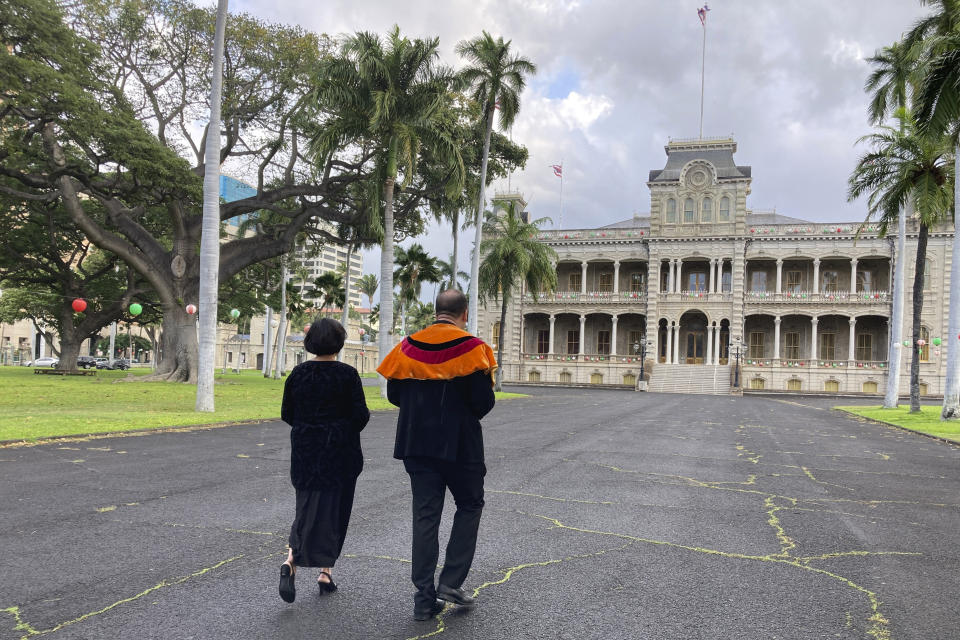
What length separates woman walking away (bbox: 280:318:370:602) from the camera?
4.34 metres

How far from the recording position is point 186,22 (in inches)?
1039

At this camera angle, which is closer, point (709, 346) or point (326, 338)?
point (326, 338)

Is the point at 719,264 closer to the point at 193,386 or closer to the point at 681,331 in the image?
the point at 681,331

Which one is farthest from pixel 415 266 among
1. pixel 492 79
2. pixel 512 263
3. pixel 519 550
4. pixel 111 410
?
pixel 519 550

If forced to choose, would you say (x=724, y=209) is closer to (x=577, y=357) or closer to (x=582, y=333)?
(x=582, y=333)

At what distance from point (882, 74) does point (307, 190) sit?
23431 millimetres

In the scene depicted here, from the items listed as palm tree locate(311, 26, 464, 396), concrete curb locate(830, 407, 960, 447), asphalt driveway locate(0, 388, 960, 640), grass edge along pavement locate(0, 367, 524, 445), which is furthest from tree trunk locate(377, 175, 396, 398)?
concrete curb locate(830, 407, 960, 447)

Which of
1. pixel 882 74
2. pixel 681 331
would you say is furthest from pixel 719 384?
pixel 882 74

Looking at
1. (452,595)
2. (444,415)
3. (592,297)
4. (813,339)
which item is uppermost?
(592,297)

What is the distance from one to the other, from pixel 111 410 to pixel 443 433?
14.5 m

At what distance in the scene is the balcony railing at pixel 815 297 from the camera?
162 feet

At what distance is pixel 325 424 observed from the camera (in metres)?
4.44

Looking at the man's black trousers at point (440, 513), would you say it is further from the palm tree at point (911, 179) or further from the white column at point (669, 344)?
the white column at point (669, 344)

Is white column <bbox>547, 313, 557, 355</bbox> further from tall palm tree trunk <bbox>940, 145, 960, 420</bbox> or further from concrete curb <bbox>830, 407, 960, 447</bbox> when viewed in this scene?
tall palm tree trunk <bbox>940, 145, 960, 420</bbox>
